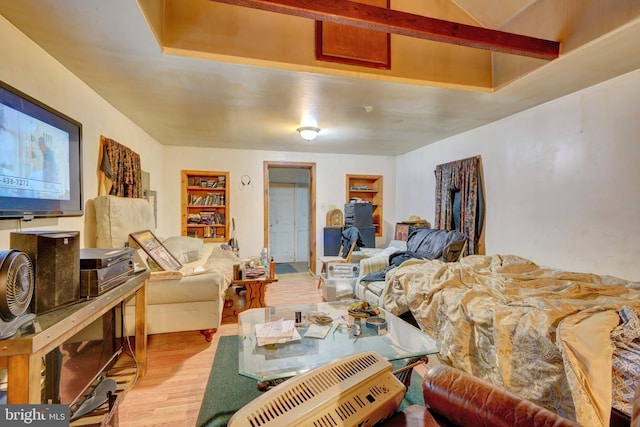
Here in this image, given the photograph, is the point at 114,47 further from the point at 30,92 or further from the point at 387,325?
the point at 387,325

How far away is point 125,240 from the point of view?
2602mm

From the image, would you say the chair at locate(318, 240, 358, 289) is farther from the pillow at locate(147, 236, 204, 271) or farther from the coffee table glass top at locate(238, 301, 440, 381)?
the coffee table glass top at locate(238, 301, 440, 381)

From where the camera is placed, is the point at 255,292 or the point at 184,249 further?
the point at 184,249

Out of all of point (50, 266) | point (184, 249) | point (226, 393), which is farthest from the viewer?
point (184, 249)

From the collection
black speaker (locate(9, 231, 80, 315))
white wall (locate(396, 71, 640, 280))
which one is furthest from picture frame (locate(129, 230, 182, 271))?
white wall (locate(396, 71, 640, 280))

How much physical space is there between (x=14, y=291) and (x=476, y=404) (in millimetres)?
1702

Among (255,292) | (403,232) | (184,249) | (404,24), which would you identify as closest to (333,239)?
(403,232)

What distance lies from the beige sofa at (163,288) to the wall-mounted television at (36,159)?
0.32 m

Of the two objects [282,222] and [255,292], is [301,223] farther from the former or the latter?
[255,292]

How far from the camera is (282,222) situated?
681 cm

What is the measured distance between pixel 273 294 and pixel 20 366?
3.19 m

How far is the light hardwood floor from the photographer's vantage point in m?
1.73

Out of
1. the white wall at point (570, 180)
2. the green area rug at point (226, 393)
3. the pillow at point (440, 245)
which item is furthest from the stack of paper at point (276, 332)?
the white wall at point (570, 180)

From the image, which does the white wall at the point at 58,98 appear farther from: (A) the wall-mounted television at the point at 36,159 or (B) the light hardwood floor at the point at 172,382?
(B) the light hardwood floor at the point at 172,382
